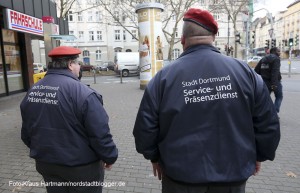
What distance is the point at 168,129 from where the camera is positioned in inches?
72.5

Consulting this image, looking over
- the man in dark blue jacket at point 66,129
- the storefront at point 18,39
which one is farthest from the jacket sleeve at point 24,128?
the storefront at point 18,39

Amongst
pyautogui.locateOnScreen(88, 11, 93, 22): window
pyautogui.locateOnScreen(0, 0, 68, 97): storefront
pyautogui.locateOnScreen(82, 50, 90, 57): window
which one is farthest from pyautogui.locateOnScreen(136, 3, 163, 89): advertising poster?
pyautogui.locateOnScreen(88, 11, 93, 22): window

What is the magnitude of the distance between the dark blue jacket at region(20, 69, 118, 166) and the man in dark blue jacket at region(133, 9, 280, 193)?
46cm

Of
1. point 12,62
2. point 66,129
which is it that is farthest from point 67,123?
point 12,62

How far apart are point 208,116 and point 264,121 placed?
0.41 meters

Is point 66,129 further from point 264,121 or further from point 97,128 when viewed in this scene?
point 264,121

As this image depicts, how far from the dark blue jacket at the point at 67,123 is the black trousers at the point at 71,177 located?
0.07 m

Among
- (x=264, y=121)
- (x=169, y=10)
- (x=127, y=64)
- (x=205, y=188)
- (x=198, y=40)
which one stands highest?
(x=169, y=10)

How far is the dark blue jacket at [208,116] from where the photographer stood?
5.75 feet

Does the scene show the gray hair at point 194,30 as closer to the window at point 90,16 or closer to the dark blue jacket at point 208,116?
the dark blue jacket at point 208,116

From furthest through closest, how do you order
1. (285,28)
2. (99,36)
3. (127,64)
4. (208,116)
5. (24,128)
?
(285,28) → (99,36) → (127,64) → (24,128) → (208,116)

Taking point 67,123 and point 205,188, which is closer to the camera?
point 205,188

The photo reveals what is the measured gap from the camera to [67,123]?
218 cm

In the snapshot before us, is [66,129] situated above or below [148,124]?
below
